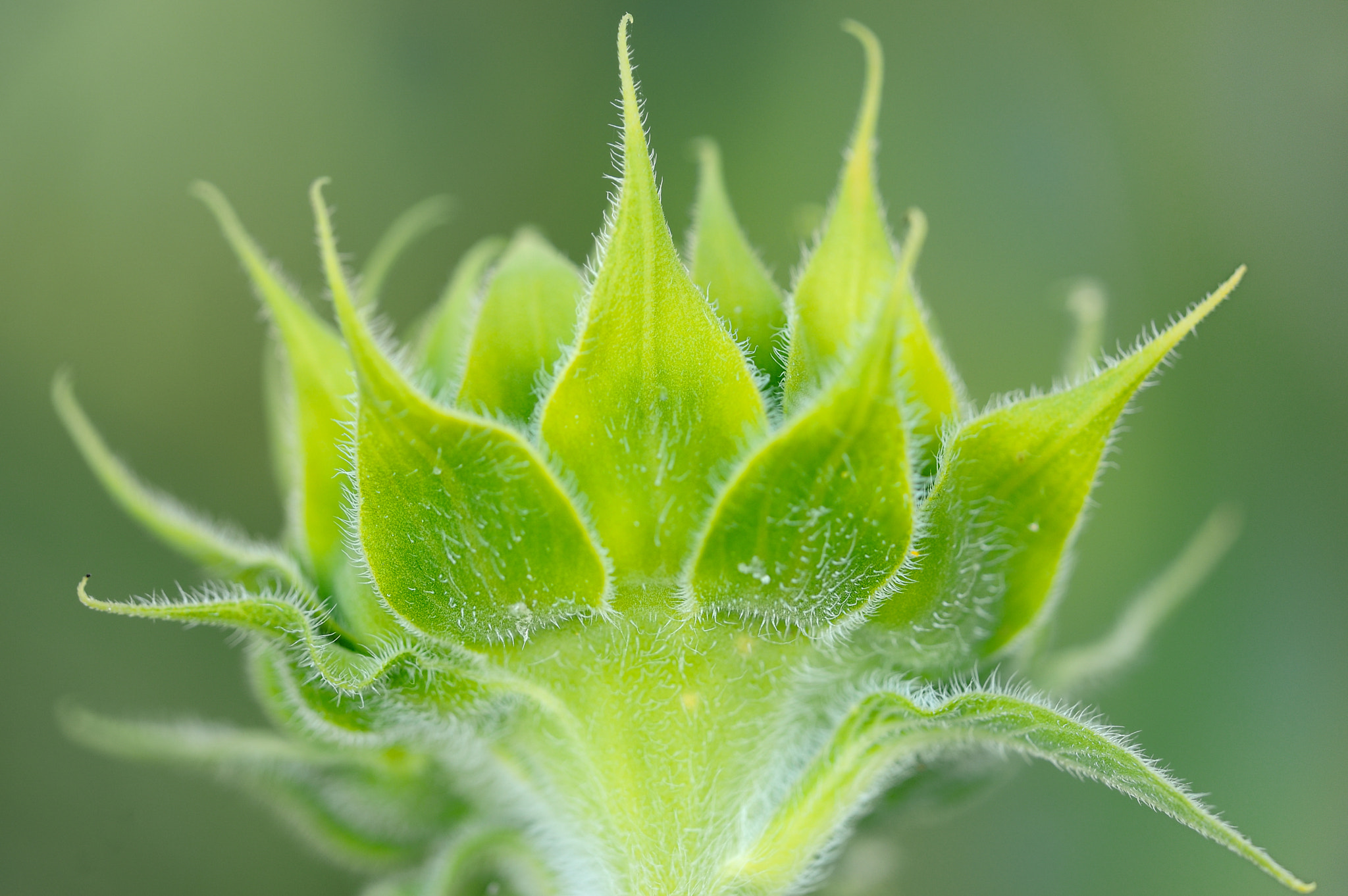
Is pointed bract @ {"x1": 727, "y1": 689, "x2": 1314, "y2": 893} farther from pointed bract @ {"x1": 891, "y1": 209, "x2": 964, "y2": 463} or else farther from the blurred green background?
the blurred green background

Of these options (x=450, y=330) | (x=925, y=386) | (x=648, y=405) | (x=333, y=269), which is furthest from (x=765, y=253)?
(x=333, y=269)

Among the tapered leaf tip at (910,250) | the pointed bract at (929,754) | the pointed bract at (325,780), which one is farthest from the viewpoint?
the pointed bract at (325,780)

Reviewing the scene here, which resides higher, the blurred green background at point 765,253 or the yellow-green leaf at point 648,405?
the blurred green background at point 765,253

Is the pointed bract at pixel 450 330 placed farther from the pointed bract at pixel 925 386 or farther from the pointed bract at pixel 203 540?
the pointed bract at pixel 925 386

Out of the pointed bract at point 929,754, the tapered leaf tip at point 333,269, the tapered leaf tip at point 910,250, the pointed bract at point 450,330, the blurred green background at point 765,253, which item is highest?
the blurred green background at point 765,253

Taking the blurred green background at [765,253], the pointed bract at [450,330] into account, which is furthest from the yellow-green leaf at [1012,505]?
the blurred green background at [765,253]

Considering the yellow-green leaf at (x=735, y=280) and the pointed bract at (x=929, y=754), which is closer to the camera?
the pointed bract at (x=929, y=754)

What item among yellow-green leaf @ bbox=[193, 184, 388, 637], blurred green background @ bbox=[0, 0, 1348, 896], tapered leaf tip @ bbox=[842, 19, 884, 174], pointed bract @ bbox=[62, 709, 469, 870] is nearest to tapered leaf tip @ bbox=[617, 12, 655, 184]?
tapered leaf tip @ bbox=[842, 19, 884, 174]

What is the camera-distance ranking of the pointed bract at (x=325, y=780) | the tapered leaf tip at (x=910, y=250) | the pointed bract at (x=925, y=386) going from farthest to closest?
the pointed bract at (x=325, y=780) < the pointed bract at (x=925, y=386) < the tapered leaf tip at (x=910, y=250)
